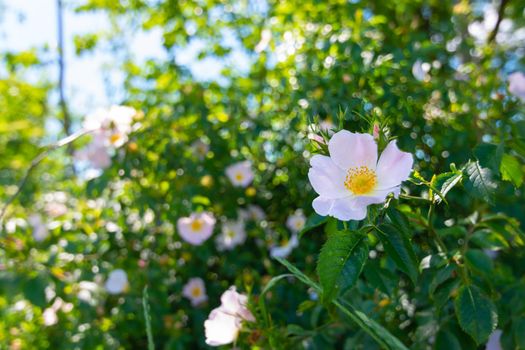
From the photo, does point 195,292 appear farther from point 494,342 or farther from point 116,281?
point 494,342

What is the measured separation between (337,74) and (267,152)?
402mm

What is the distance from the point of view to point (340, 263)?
30.4 inches

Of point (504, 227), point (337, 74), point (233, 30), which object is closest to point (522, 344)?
point (504, 227)

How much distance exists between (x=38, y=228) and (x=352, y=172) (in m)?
1.46

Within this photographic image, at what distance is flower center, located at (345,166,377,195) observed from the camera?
0.82 m

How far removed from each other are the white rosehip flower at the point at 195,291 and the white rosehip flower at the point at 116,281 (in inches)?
7.2

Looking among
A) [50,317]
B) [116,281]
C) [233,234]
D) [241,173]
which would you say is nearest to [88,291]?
[116,281]

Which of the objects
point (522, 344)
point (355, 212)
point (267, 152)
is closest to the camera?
point (355, 212)

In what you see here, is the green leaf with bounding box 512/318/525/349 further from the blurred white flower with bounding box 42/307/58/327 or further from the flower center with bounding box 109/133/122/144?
the blurred white flower with bounding box 42/307/58/327

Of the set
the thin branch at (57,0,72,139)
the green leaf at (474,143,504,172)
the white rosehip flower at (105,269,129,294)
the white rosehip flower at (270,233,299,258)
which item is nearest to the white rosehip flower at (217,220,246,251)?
the white rosehip flower at (270,233,299,258)

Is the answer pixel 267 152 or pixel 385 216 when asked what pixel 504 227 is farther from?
pixel 267 152

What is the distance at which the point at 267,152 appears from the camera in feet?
6.46

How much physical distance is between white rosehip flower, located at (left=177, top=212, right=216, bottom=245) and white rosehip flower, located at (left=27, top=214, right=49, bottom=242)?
1.58 ft

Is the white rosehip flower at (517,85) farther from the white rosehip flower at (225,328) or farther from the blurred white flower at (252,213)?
the white rosehip flower at (225,328)
